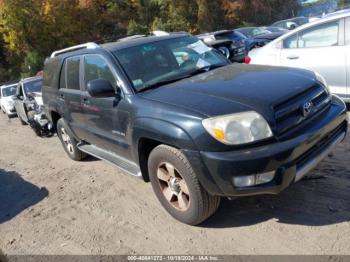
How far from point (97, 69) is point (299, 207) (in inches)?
111

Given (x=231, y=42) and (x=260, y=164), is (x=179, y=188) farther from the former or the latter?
(x=231, y=42)

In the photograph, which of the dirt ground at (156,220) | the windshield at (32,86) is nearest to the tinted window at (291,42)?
the dirt ground at (156,220)

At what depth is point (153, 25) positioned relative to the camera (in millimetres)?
40188

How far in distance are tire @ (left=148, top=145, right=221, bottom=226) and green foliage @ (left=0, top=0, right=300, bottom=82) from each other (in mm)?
32957

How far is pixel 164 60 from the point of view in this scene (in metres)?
4.63

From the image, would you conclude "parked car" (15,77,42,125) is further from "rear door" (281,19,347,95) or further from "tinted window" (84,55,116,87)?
"rear door" (281,19,347,95)

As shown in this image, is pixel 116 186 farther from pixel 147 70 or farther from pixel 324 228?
pixel 324 228

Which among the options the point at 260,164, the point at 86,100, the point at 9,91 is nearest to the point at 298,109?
the point at 260,164

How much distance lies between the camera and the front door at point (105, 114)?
437cm

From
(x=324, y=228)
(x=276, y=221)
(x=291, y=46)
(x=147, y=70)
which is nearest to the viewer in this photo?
(x=324, y=228)

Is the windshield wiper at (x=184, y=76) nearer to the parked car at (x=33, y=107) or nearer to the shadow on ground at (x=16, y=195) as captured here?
the shadow on ground at (x=16, y=195)

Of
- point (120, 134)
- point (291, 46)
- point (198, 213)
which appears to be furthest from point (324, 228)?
point (291, 46)

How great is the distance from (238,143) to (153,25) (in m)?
38.5

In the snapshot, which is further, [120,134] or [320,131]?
[120,134]
